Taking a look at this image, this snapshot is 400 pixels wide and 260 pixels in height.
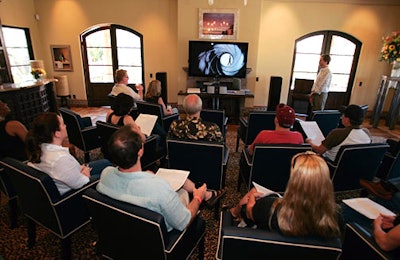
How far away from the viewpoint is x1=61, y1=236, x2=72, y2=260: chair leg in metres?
1.79

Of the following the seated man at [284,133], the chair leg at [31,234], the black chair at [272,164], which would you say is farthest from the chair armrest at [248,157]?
the chair leg at [31,234]

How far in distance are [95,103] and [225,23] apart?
13.4ft

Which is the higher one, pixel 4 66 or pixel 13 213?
pixel 4 66

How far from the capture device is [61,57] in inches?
257

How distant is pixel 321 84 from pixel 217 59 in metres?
2.32

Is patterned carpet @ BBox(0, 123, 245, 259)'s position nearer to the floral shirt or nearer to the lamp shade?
the floral shirt

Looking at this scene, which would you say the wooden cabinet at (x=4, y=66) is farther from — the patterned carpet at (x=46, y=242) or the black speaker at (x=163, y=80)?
the patterned carpet at (x=46, y=242)

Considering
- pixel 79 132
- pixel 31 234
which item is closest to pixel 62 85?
pixel 79 132

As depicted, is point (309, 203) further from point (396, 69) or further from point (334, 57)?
point (334, 57)

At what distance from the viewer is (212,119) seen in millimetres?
3496

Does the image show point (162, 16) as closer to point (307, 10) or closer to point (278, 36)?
point (278, 36)

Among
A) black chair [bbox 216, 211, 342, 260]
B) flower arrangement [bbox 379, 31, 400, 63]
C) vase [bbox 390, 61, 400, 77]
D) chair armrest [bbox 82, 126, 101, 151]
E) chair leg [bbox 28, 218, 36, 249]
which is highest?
flower arrangement [bbox 379, 31, 400, 63]

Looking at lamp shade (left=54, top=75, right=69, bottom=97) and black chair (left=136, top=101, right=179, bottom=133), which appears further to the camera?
lamp shade (left=54, top=75, right=69, bottom=97)

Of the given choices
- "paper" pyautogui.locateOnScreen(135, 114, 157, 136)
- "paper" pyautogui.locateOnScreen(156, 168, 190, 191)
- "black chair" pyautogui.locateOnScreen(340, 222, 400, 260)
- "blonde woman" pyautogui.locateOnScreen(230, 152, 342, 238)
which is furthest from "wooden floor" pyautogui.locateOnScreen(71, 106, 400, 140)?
"blonde woman" pyautogui.locateOnScreen(230, 152, 342, 238)
